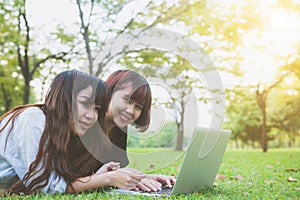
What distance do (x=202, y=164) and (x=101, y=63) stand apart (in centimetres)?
422

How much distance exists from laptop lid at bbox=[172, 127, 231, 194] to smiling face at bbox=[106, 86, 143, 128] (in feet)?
1.76

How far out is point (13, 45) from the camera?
8.62 meters

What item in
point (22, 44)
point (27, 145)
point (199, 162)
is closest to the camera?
point (27, 145)

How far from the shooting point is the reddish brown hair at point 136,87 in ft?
7.74

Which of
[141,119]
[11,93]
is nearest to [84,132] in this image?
[141,119]

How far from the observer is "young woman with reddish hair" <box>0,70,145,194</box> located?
1930mm

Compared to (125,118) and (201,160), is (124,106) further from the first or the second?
(201,160)

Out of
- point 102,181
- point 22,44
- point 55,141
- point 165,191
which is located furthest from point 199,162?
point 22,44

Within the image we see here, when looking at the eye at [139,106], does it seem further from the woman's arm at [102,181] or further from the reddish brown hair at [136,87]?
the woman's arm at [102,181]

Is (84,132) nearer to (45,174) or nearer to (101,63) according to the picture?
(45,174)

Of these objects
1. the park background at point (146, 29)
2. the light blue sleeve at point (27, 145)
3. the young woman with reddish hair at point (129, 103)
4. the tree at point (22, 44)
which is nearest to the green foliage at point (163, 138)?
the park background at point (146, 29)

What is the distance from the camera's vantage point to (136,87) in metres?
2.36

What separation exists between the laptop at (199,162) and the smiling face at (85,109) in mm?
401

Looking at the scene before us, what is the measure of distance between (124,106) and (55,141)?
1.90 feet
